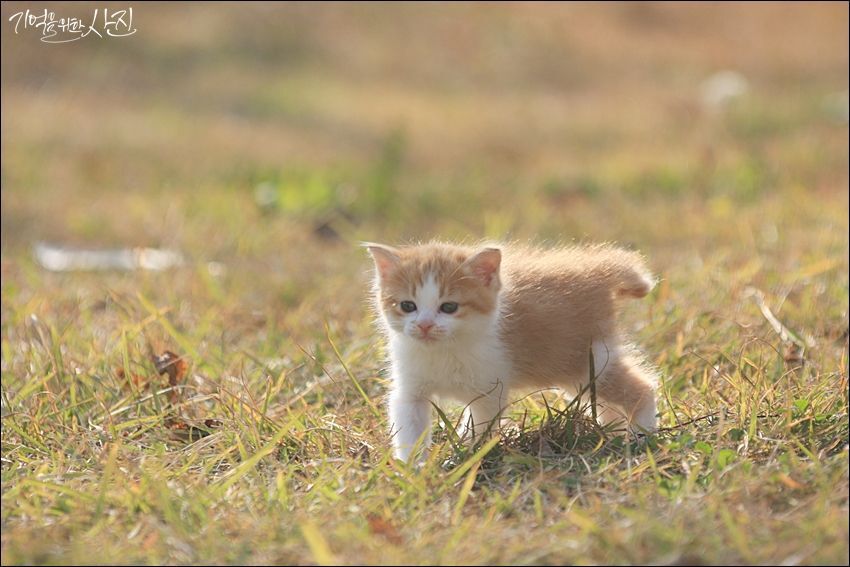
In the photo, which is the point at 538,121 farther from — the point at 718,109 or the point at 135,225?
the point at 135,225

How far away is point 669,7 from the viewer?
53.9ft

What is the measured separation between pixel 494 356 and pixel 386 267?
49 cm

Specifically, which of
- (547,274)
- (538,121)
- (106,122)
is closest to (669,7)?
(538,121)

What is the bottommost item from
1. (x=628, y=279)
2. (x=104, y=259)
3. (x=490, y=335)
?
(x=104, y=259)

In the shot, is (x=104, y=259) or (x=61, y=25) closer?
(x=104, y=259)

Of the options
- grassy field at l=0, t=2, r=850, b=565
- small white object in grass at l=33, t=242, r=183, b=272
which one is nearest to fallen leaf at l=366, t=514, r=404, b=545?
grassy field at l=0, t=2, r=850, b=565

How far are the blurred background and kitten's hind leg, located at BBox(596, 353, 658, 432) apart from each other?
193 centimetres

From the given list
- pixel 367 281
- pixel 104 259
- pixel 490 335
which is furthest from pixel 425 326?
pixel 104 259

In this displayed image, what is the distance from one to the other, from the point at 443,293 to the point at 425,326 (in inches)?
5.8

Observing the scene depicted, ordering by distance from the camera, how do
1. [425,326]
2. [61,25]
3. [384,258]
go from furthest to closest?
[61,25]
[384,258]
[425,326]

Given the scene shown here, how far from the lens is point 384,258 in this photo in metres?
3.72

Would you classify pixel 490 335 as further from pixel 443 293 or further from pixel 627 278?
pixel 627 278

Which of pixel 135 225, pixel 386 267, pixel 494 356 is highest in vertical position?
pixel 386 267

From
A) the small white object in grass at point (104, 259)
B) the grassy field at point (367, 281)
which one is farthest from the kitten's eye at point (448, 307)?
the small white object in grass at point (104, 259)
